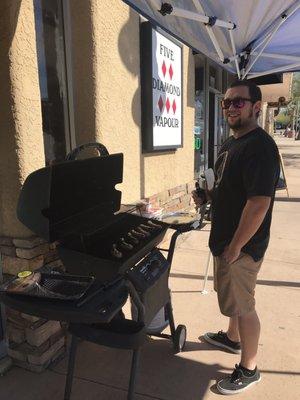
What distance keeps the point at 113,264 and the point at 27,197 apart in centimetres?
55

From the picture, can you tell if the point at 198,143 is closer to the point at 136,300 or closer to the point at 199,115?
the point at 199,115

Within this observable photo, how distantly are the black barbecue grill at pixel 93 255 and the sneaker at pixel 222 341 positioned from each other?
0.65 m

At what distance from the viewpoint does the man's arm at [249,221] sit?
7.03 ft

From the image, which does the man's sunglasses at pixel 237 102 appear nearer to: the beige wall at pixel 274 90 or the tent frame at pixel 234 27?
the tent frame at pixel 234 27

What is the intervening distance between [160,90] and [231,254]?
2936 mm

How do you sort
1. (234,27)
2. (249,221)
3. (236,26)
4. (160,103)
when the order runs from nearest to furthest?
(249,221)
(234,27)
(236,26)
(160,103)

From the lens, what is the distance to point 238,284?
2389 mm

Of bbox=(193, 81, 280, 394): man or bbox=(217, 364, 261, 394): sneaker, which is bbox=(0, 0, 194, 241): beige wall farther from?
bbox=(217, 364, 261, 394): sneaker

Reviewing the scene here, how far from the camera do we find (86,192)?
94.1 inches

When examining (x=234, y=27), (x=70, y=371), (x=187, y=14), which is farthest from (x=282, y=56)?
(x=70, y=371)

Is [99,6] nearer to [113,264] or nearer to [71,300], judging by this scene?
[113,264]

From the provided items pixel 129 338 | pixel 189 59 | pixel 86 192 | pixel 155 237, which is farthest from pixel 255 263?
pixel 189 59

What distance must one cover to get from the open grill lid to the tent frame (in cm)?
126

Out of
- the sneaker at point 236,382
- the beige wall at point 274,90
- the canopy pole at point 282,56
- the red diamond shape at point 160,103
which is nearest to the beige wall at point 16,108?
the sneaker at point 236,382
